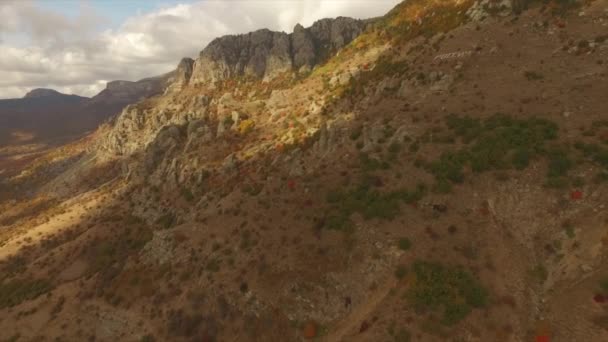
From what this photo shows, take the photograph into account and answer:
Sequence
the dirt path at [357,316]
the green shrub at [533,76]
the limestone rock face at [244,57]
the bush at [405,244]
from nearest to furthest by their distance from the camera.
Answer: the dirt path at [357,316] < the bush at [405,244] < the green shrub at [533,76] < the limestone rock face at [244,57]

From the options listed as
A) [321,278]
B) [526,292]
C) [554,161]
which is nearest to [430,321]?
[526,292]

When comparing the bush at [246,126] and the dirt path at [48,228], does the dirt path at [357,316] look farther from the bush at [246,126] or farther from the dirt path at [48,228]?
the dirt path at [48,228]

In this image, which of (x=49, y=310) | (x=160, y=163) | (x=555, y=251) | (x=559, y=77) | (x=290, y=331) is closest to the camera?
(x=555, y=251)

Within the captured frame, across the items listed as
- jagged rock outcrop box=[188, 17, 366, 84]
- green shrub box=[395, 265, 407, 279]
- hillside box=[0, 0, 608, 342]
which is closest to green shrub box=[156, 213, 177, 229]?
hillside box=[0, 0, 608, 342]

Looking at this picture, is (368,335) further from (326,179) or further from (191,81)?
(191,81)

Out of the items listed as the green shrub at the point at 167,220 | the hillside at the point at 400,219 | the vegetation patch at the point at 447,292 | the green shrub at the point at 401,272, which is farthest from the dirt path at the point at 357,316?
the green shrub at the point at 167,220

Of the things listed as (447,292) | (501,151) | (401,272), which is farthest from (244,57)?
(447,292)
